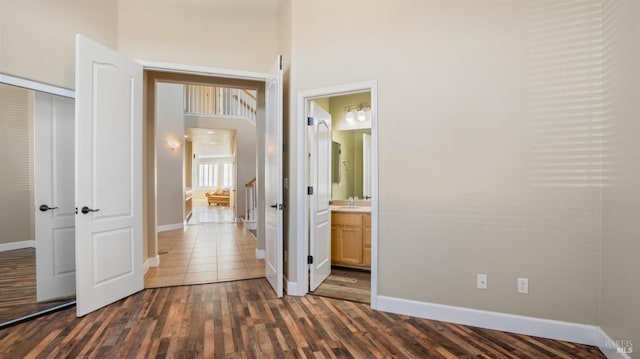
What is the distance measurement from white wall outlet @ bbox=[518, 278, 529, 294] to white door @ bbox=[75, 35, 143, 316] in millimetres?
3634

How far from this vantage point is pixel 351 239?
4.16m

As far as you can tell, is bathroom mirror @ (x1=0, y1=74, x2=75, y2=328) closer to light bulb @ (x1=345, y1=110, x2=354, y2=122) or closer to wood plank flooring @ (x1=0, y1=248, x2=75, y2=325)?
wood plank flooring @ (x1=0, y1=248, x2=75, y2=325)

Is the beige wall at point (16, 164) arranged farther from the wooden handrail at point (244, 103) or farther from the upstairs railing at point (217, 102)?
the wooden handrail at point (244, 103)

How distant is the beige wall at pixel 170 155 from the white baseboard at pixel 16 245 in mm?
4579

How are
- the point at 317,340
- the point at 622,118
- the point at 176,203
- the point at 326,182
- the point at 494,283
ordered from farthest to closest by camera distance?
the point at 176,203 < the point at 326,182 < the point at 494,283 < the point at 317,340 < the point at 622,118

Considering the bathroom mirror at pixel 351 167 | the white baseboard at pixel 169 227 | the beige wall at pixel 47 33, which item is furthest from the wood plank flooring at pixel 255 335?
the white baseboard at pixel 169 227

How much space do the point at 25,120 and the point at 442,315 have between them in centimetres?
413

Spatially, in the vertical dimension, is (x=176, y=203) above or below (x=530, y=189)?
below

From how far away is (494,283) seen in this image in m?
2.50

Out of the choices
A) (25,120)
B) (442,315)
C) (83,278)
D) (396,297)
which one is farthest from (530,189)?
(25,120)

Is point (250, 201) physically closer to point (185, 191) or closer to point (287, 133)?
point (185, 191)

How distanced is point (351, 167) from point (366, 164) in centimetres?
28

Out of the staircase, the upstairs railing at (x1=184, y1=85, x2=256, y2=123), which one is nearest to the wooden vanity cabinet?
the staircase

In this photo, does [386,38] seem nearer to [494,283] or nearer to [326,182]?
[326,182]
